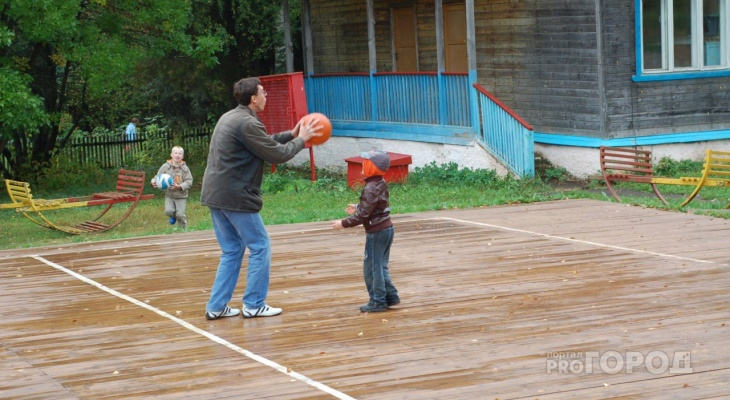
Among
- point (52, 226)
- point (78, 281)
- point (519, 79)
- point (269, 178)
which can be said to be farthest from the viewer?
point (269, 178)

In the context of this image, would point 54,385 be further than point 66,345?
No

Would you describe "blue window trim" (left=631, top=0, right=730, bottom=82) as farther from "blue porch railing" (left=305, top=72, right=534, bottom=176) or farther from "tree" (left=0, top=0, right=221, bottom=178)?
"tree" (left=0, top=0, right=221, bottom=178)

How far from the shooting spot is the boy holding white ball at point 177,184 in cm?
1673

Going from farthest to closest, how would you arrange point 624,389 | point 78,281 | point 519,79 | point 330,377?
point 519,79 → point 78,281 → point 330,377 → point 624,389

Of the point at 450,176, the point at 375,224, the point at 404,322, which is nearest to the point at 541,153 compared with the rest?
the point at 450,176

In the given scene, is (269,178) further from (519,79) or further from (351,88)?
(519,79)

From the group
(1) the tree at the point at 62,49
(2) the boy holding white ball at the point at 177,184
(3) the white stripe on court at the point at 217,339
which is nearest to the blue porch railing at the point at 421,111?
(1) the tree at the point at 62,49

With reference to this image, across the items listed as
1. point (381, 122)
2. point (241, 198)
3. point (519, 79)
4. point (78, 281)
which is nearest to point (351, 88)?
point (381, 122)

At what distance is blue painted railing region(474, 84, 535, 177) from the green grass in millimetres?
346

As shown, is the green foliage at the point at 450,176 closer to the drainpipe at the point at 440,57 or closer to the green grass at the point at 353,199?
the green grass at the point at 353,199

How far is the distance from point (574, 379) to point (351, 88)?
1851cm

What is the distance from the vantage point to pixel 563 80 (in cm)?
2014

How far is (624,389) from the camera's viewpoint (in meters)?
6.64

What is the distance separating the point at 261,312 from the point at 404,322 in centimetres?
123
